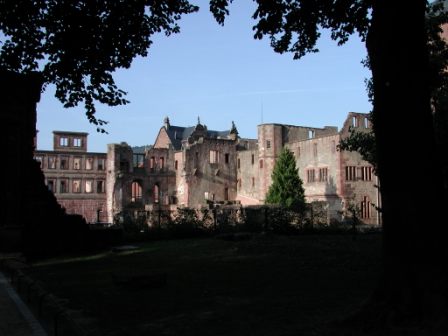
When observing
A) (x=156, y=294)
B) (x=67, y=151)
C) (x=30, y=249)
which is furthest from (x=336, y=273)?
(x=67, y=151)

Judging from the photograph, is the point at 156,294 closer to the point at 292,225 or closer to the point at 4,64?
the point at 4,64

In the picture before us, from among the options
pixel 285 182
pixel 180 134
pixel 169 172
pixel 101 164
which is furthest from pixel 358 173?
pixel 180 134

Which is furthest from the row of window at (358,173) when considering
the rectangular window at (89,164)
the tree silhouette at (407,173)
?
the tree silhouette at (407,173)

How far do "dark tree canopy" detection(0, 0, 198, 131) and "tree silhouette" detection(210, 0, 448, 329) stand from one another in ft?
20.3

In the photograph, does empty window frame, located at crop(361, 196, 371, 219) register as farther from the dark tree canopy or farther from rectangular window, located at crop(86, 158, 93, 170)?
the dark tree canopy

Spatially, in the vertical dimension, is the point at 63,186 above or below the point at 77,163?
below

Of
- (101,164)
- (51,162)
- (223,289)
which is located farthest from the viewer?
(101,164)

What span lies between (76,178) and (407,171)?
71274 mm

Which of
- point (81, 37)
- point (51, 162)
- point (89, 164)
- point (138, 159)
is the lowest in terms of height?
point (81, 37)

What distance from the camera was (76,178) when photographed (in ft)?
240

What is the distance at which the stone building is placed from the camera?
71.7m

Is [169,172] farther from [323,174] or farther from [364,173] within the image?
[364,173]

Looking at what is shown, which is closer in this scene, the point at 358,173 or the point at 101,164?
the point at 358,173

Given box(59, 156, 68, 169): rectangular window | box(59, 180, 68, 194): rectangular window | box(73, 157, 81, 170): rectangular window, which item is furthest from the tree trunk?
box(73, 157, 81, 170): rectangular window
